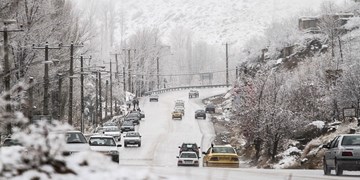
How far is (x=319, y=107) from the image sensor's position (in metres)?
63.1

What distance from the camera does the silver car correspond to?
23.4 metres

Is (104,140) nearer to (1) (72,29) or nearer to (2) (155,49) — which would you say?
(1) (72,29)

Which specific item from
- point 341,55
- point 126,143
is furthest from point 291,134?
point 341,55

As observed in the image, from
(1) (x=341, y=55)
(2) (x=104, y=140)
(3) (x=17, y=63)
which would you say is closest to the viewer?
(2) (x=104, y=140)

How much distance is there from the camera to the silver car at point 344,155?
23375 millimetres

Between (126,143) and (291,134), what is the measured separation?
17990 millimetres

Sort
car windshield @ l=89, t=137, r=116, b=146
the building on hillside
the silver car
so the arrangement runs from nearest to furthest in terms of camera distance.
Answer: the silver car < car windshield @ l=89, t=137, r=116, b=146 < the building on hillside

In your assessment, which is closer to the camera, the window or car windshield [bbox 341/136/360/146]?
car windshield [bbox 341/136/360/146]

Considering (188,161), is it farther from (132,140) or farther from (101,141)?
(132,140)

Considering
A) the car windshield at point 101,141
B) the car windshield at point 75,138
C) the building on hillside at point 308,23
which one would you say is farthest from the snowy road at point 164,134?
the building on hillside at point 308,23

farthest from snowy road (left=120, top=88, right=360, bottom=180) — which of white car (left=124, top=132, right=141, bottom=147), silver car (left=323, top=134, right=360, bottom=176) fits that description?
silver car (left=323, top=134, right=360, bottom=176)

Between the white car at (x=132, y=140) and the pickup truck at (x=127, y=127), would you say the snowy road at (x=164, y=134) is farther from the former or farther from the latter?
the pickup truck at (x=127, y=127)

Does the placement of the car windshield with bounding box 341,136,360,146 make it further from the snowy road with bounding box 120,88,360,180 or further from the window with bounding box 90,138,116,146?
the snowy road with bounding box 120,88,360,180

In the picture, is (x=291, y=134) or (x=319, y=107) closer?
(x=291, y=134)
